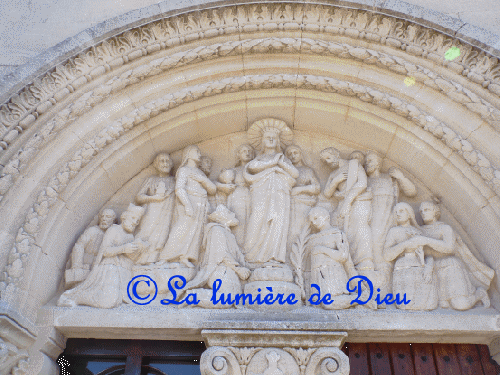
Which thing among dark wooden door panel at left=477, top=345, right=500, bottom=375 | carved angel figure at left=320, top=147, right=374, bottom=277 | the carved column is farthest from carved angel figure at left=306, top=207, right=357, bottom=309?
dark wooden door panel at left=477, top=345, right=500, bottom=375

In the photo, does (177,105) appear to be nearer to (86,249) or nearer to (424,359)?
(86,249)

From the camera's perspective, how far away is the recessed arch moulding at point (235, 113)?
166 inches

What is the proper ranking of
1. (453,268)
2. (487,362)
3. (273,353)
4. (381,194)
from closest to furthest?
1. (273,353)
2. (487,362)
3. (453,268)
4. (381,194)

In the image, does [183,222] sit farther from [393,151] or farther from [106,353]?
[393,151]

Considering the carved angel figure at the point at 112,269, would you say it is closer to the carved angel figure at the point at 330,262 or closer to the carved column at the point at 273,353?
the carved column at the point at 273,353

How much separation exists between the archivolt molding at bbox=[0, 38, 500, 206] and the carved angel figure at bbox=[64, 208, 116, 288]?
31.6 inches

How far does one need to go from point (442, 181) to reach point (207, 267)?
7.77 feet

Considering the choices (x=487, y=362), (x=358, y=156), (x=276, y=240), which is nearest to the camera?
(x=487, y=362)

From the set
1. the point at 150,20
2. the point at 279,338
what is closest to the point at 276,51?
the point at 150,20

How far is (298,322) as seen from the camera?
3.86m

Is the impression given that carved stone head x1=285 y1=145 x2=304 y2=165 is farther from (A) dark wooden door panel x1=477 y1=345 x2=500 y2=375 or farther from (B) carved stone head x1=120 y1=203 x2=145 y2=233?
(A) dark wooden door panel x1=477 y1=345 x2=500 y2=375

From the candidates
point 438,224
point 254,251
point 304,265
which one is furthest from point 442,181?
point 254,251

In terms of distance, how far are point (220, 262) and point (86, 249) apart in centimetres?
126

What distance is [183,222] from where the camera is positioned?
461 cm
